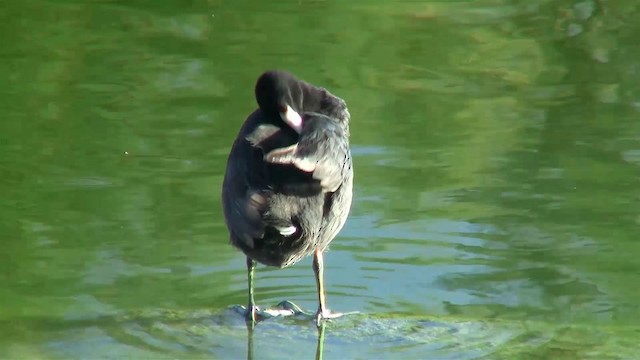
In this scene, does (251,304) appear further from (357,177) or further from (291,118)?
(357,177)

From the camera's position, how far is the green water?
16.3 ft

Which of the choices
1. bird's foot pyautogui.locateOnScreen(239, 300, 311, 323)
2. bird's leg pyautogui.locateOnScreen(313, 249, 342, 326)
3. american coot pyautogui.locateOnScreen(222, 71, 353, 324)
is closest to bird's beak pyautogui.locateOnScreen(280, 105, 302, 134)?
american coot pyautogui.locateOnScreen(222, 71, 353, 324)

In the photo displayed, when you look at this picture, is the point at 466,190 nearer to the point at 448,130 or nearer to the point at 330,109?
the point at 448,130

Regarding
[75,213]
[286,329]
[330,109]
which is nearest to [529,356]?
[286,329]

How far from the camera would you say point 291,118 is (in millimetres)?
4652

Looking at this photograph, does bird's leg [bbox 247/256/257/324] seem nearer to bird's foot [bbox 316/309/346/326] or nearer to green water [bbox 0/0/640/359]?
green water [bbox 0/0/640/359]

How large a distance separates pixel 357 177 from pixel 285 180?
226cm

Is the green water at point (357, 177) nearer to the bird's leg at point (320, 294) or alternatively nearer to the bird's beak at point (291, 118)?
the bird's leg at point (320, 294)

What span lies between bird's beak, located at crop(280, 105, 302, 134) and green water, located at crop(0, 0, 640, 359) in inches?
35.6

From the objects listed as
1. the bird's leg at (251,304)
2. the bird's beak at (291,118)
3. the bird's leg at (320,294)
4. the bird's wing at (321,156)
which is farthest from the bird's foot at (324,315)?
the bird's beak at (291,118)

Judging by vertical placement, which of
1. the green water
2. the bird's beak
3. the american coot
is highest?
the bird's beak

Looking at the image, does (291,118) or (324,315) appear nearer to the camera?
(291,118)

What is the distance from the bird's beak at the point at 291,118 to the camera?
4.63 metres

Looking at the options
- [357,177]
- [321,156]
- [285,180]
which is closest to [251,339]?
[285,180]
